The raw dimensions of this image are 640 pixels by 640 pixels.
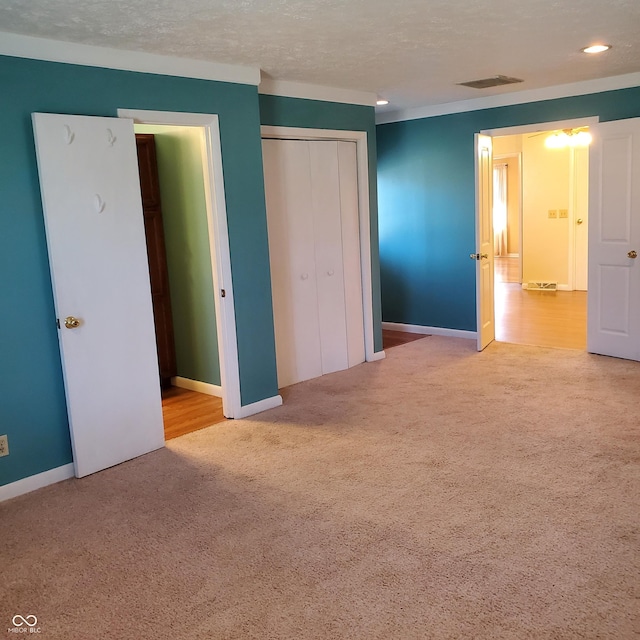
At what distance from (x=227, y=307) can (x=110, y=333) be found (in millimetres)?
927

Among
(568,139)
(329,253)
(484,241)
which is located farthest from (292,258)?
(568,139)

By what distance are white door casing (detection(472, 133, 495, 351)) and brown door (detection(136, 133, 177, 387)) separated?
9.26 feet

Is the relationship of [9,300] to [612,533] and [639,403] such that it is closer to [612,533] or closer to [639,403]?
[612,533]

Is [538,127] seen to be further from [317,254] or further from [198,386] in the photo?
[198,386]

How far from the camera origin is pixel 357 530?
294cm

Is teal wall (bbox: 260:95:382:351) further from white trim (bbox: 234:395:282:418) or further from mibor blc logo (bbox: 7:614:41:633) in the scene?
mibor blc logo (bbox: 7:614:41:633)

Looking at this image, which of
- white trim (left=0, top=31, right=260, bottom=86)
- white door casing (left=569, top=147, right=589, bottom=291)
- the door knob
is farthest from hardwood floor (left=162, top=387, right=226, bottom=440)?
white door casing (left=569, top=147, right=589, bottom=291)

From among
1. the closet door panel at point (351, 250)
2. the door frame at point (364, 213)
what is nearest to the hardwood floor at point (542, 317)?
the door frame at point (364, 213)

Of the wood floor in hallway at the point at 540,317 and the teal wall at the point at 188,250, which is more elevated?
the teal wall at the point at 188,250

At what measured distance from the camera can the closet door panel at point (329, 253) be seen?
5344mm

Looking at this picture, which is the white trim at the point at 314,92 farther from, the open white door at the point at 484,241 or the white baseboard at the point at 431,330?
the white baseboard at the point at 431,330

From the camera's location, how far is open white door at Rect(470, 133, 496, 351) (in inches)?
233

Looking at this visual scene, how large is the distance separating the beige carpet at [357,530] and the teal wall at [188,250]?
0.99m

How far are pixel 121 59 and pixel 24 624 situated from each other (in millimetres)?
2926
